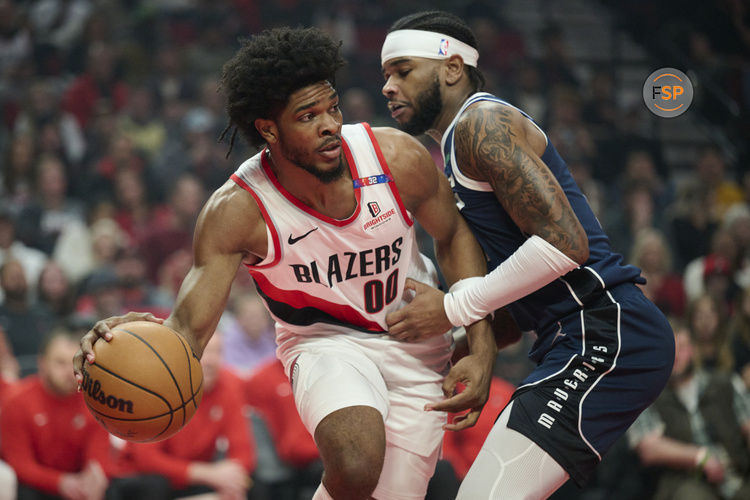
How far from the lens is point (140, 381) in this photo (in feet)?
9.95

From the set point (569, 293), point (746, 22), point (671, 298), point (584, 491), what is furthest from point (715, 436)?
point (746, 22)

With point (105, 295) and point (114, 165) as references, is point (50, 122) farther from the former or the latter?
point (105, 295)

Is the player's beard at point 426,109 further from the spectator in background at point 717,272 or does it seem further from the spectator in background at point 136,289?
the spectator in background at point 717,272

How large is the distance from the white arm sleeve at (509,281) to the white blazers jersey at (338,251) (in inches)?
12.5

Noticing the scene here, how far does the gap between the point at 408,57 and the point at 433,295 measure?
3.48 feet

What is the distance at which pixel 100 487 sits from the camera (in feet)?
17.9

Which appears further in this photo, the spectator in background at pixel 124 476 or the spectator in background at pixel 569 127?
the spectator in background at pixel 569 127

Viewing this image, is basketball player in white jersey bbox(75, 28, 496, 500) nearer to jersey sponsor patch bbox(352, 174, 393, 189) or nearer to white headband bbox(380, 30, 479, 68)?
jersey sponsor patch bbox(352, 174, 393, 189)

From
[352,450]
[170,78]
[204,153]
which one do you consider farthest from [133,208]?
[352,450]

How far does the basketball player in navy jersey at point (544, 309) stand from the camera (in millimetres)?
A: 3113

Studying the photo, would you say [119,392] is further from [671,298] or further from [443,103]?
[671,298]

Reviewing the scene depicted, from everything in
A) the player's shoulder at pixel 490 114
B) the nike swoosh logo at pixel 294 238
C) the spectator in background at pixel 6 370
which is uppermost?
the player's shoulder at pixel 490 114

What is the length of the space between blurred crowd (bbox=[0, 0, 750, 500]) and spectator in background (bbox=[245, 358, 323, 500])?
0.02 metres

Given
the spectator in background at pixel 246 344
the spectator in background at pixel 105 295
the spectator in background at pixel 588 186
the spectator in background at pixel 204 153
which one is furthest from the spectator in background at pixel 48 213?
the spectator in background at pixel 588 186
